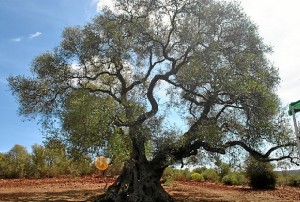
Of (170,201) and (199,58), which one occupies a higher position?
(199,58)

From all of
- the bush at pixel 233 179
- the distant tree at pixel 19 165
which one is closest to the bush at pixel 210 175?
the bush at pixel 233 179

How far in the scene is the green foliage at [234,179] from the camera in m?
37.1

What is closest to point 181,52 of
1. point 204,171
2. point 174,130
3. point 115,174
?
point 174,130

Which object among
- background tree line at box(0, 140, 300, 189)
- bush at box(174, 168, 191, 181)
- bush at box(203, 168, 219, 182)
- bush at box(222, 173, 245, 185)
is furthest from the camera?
bush at box(203, 168, 219, 182)

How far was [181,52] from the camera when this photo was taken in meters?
22.2

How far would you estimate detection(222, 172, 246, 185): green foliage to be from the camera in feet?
122

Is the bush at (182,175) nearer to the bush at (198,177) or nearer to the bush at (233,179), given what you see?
the bush at (198,177)

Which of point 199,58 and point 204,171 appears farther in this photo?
point 204,171

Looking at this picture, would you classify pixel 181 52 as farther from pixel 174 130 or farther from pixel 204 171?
pixel 204 171

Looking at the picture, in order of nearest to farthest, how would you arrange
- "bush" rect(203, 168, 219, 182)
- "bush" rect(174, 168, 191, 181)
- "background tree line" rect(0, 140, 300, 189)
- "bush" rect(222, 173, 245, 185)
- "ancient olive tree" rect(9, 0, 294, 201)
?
1. "ancient olive tree" rect(9, 0, 294, 201)
2. "background tree line" rect(0, 140, 300, 189)
3. "bush" rect(222, 173, 245, 185)
4. "bush" rect(174, 168, 191, 181)
5. "bush" rect(203, 168, 219, 182)

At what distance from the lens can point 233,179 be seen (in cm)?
3716

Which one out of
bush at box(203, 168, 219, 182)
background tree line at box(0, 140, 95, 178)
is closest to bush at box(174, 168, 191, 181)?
bush at box(203, 168, 219, 182)

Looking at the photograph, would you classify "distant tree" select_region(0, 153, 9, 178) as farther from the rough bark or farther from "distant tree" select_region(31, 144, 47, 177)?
the rough bark

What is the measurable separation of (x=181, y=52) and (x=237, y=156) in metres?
6.87
